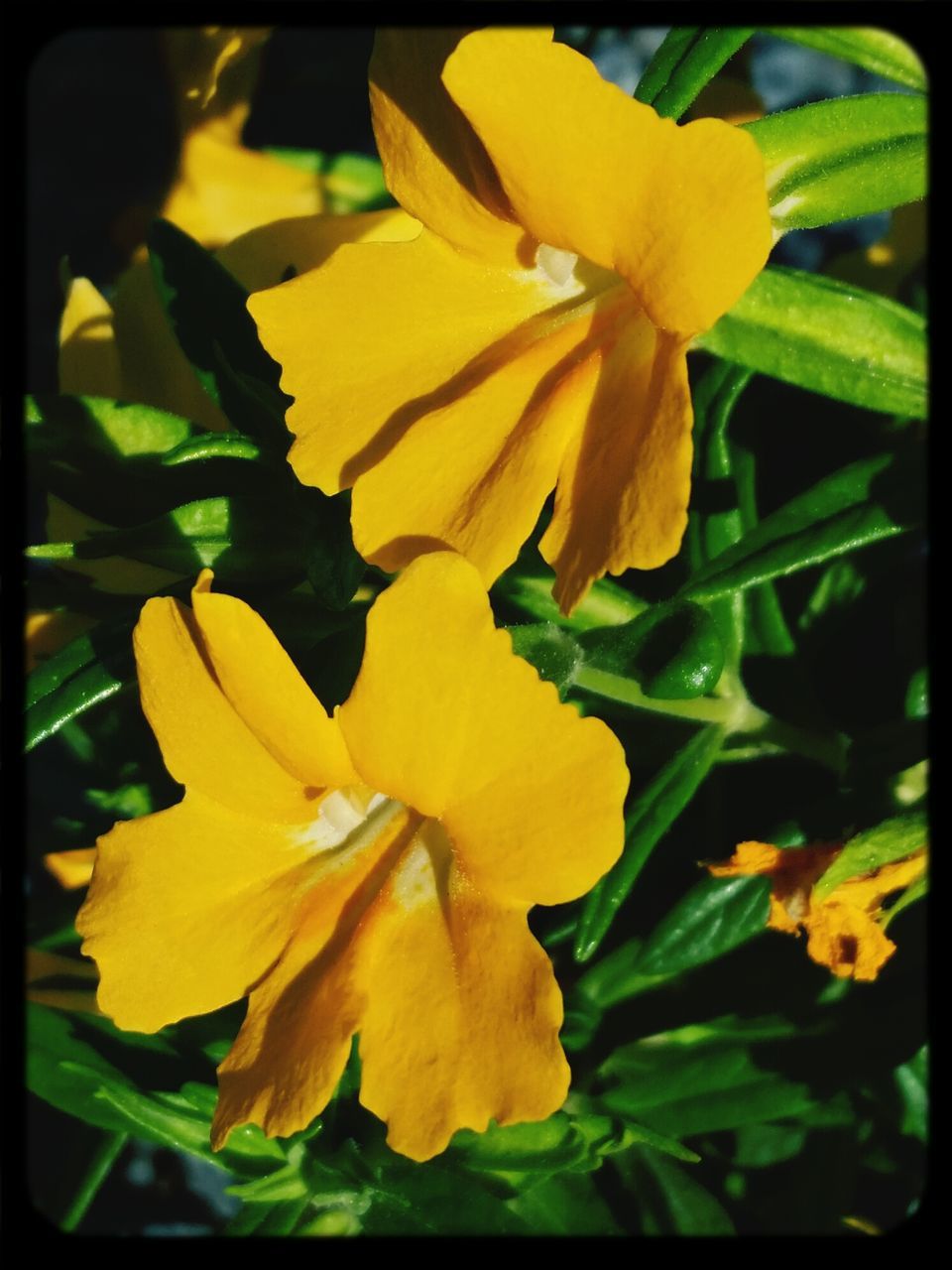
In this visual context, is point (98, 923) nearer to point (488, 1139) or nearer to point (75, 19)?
point (488, 1139)

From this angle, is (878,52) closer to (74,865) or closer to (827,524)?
(827,524)

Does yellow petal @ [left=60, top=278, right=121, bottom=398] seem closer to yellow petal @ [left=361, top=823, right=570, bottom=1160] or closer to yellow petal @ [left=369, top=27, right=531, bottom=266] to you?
yellow petal @ [left=369, top=27, right=531, bottom=266]

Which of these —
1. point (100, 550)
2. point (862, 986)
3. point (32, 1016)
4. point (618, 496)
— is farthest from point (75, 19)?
point (862, 986)

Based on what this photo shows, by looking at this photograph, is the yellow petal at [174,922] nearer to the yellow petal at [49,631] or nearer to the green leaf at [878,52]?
the yellow petal at [49,631]

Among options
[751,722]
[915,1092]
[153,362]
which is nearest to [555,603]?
[751,722]

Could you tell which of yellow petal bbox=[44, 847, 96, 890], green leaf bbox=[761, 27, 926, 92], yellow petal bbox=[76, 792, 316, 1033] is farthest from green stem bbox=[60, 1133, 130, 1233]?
green leaf bbox=[761, 27, 926, 92]

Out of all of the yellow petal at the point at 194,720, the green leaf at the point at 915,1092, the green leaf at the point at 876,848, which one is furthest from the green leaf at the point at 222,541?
the green leaf at the point at 915,1092

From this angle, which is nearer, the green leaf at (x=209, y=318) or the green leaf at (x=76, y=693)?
the green leaf at (x=76, y=693)
